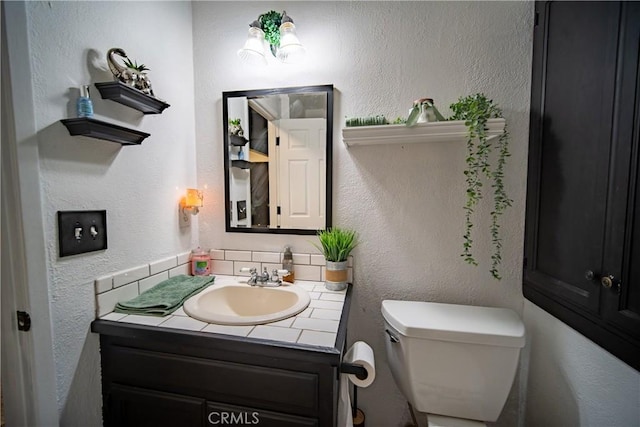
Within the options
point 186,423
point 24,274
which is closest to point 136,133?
point 24,274

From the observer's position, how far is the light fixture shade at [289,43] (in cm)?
108

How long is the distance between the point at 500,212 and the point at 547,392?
28.2 inches

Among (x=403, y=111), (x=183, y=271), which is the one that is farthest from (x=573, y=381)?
(x=183, y=271)

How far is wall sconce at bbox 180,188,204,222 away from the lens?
1212 millimetres

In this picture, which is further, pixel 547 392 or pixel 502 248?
pixel 502 248

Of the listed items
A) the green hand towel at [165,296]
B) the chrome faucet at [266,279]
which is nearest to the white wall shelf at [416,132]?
the chrome faucet at [266,279]

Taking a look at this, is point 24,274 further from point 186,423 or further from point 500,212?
point 500,212

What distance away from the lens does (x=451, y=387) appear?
0.89 meters

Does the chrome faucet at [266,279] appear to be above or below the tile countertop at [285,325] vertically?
above

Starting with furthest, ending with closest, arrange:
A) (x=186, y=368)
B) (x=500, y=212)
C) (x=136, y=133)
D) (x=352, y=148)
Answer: (x=352, y=148), (x=500, y=212), (x=136, y=133), (x=186, y=368)

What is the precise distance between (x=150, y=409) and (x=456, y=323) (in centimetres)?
109

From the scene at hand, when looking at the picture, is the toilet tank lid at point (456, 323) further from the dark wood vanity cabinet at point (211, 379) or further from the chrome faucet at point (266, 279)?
the chrome faucet at point (266, 279)

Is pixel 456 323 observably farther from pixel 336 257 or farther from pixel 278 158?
pixel 278 158

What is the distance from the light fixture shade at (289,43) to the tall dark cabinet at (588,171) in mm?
967
